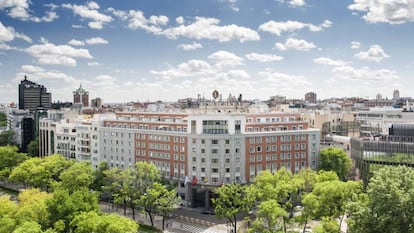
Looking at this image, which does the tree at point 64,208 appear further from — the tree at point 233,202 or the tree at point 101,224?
the tree at point 233,202

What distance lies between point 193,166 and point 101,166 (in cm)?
2680

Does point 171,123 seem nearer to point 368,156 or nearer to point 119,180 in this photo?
point 119,180

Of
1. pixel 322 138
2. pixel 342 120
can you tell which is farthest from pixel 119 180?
pixel 342 120

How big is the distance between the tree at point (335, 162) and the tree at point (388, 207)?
56.6 m

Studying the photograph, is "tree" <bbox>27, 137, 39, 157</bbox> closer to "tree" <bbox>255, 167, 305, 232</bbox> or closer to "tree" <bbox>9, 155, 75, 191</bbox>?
"tree" <bbox>9, 155, 75, 191</bbox>

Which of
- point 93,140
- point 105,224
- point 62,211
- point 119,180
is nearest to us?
point 105,224

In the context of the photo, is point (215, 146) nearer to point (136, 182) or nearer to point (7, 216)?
point (136, 182)

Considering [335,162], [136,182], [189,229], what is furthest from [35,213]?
[335,162]

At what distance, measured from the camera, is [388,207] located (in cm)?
5188

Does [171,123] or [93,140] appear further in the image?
[93,140]

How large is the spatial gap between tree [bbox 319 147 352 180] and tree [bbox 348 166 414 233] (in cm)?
5658

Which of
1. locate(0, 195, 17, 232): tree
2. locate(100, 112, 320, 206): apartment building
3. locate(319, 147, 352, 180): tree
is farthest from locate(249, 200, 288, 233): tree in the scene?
locate(319, 147, 352, 180): tree

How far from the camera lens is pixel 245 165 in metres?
106

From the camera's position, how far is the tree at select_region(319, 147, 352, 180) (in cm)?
11219
